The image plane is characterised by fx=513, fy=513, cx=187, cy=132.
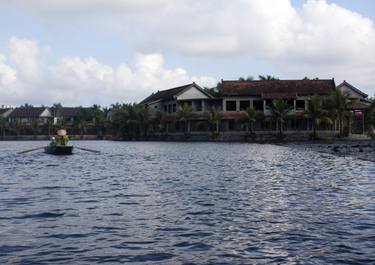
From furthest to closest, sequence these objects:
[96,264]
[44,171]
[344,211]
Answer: [44,171], [344,211], [96,264]

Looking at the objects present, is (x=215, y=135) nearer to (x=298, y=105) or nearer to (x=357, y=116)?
(x=298, y=105)

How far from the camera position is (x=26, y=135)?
117938mm

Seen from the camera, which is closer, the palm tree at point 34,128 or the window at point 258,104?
the window at point 258,104

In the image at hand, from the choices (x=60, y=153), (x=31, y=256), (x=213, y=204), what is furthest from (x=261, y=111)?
(x=31, y=256)

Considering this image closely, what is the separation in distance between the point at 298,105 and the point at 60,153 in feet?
145

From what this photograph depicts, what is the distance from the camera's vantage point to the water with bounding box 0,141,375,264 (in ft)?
34.2

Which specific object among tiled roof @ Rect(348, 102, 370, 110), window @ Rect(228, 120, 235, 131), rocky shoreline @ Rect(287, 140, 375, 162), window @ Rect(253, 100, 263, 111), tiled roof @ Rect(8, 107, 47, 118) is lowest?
rocky shoreline @ Rect(287, 140, 375, 162)

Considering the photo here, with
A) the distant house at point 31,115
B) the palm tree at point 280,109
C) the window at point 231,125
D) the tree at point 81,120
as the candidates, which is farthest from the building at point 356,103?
the distant house at point 31,115

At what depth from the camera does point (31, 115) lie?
130 meters

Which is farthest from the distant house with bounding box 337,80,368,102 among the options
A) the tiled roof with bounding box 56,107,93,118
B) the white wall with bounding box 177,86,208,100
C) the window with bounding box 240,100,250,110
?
the tiled roof with bounding box 56,107,93,118

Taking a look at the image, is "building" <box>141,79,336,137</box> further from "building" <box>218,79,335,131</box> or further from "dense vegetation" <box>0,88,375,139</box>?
"dense vegetation" <box>0,88,375,139</box>

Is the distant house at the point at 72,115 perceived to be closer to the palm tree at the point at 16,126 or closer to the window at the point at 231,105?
the palm tree at the point at 16,126

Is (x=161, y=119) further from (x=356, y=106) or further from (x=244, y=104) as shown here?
(x=356, y=106)

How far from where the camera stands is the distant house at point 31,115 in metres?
130
